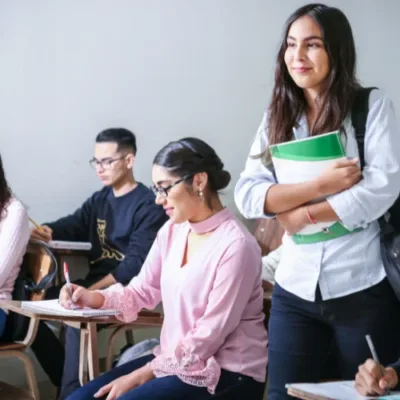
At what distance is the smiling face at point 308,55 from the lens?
5.20ft

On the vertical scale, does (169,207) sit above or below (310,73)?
below

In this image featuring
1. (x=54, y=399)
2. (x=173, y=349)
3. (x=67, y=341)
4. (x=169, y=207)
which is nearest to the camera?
(x=173, y=349)

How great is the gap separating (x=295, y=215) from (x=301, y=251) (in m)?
0.10

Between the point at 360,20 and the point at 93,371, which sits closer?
the point at 93,371

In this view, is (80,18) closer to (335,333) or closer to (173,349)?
(173,349)

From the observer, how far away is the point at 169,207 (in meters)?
2.19

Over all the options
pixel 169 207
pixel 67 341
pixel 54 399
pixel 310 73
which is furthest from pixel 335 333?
pixel 54 399

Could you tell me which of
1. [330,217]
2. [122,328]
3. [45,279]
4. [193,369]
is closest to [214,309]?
[193,369]

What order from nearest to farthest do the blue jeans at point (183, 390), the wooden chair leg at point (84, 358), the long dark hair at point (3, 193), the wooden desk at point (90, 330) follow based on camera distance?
the blue jeans at point (183, 390) → the wooden desk at point (90, 330) → the wooden chair leg at point (84, 358) → the long dark hair at point (3, 193)

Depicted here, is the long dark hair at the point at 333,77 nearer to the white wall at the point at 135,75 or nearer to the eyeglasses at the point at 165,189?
the eyeglasses at the point at 165,189

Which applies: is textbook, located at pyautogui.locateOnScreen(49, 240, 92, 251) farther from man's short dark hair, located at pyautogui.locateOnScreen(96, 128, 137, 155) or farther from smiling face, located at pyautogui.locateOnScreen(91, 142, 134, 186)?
man's short dark hair, located at pyautogui.locateOnScreen(96, 128, 137, 155)

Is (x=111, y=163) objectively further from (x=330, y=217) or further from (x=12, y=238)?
(x=330, y=217)

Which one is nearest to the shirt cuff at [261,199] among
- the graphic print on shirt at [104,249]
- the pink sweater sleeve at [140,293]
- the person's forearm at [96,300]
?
the pink sweater sleeve at [140,293]

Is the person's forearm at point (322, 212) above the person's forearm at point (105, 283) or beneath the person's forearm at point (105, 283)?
above
